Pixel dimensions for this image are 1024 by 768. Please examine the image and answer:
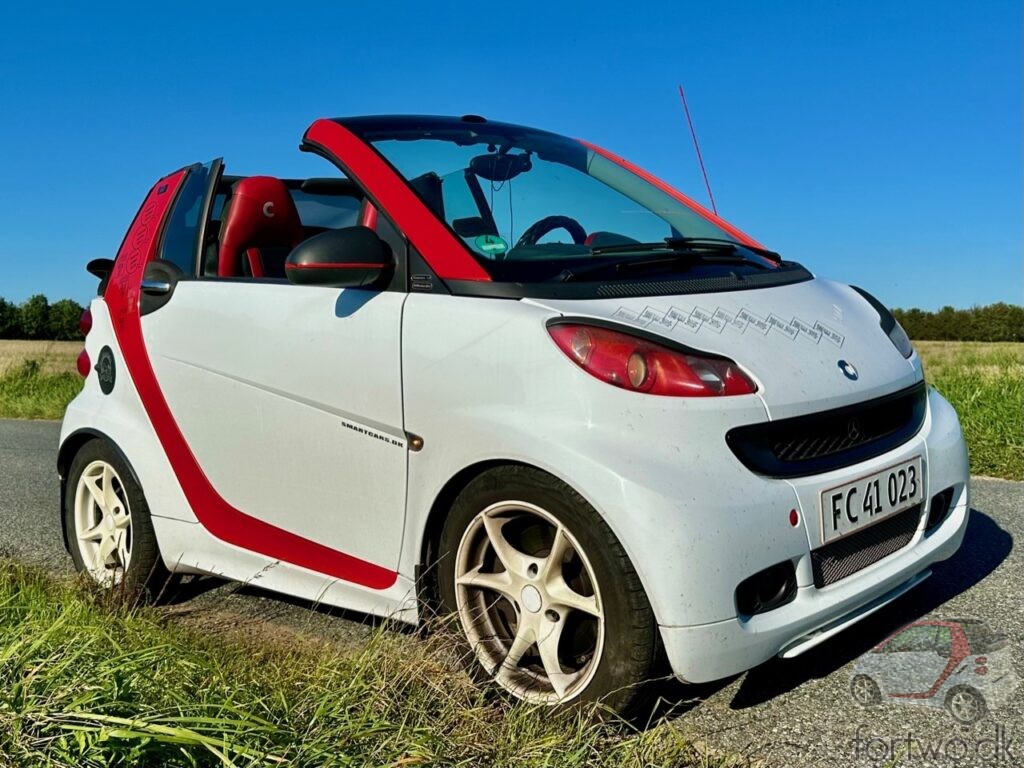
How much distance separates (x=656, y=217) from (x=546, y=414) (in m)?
1.27

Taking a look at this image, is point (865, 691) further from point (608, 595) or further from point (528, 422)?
point (528, 422)

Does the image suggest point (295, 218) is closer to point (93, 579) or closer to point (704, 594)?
point (93, 579)

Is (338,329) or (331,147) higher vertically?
(331,147)

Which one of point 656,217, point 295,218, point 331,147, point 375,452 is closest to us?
point 375,452

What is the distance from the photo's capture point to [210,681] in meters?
2.34

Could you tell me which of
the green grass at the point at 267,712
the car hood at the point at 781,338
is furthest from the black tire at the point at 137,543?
the car hood at the point at 781,338

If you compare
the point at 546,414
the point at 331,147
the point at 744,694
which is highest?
the point at 331,147

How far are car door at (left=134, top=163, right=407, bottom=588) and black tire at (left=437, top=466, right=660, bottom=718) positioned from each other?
46 centimetres

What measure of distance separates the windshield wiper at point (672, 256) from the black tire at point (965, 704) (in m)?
1.36

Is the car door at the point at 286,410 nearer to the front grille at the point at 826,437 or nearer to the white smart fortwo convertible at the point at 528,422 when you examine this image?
the white smart fortwo convertible at the point at 528,422

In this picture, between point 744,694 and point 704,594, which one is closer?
point 704,594

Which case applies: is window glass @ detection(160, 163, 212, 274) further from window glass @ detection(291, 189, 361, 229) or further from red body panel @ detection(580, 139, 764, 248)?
red body panel @ detection(580, 139, 764, 248)

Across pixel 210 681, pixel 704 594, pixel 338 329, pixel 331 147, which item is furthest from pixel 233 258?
pixel 704 594

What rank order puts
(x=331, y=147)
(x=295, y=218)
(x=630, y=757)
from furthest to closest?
(x=295, y=218), (x=331, y=147), (x=630, y=757)
